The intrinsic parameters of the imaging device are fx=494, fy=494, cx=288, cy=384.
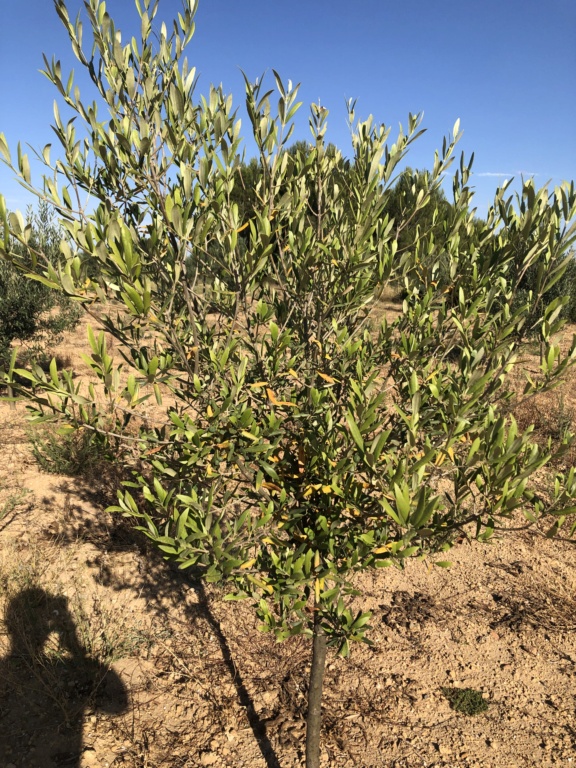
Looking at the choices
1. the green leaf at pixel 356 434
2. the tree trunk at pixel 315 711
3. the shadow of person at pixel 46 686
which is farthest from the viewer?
the shadow of person at pixel 46 686

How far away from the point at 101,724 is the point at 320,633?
205 centimetres

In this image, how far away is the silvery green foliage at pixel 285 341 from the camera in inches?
71.6

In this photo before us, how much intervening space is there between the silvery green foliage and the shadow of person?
239 centimetres

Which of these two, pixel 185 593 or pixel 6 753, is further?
pixel 185 593

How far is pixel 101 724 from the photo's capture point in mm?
3695

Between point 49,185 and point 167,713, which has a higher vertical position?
point 49,185

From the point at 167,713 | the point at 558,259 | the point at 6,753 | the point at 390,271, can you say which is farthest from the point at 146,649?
the point at 558,259

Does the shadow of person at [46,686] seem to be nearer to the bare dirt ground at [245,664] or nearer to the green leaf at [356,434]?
the bare dirt ground at [245,664]

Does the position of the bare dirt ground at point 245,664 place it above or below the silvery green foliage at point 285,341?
below

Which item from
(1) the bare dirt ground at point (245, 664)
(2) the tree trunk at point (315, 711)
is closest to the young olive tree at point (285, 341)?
(2) the tree trunk at point (315, 711)

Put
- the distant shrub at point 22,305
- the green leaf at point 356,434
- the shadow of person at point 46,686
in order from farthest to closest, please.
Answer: the distant shrub at point 22,305 < the shadow of person at point 46,686 < the green leaf at point 356,434

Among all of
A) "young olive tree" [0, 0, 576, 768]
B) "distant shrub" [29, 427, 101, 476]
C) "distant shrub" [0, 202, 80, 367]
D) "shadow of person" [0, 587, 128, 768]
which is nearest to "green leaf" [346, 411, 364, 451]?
"young olive tree" [0, 0, 576, 768]

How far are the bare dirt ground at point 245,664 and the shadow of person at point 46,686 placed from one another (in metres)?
0.01

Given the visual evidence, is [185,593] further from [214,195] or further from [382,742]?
[214,195]
